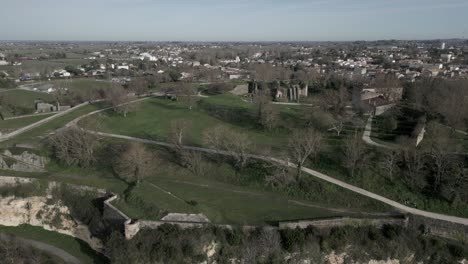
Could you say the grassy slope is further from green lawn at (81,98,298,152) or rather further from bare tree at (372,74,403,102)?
bare tree at (372,74,403,102)

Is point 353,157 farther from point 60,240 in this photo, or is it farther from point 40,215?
point 40,215

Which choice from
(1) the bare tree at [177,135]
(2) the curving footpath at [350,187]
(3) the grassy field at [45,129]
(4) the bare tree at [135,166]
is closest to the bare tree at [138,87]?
(3) the grassy field at [45,129]

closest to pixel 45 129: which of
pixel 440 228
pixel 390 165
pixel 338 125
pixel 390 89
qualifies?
pixel 338 125

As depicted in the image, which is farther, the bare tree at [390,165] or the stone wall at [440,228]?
Answer: the bare tree at [390,165]

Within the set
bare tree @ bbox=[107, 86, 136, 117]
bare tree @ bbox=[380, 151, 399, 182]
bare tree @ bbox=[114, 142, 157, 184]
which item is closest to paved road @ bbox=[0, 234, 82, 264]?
bare tree @ bbox=[114, 142, 157, 184]

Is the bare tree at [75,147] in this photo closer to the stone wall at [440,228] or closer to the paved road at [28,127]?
the paved road at [28,127]

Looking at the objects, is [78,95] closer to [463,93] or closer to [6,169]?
[6,169]
